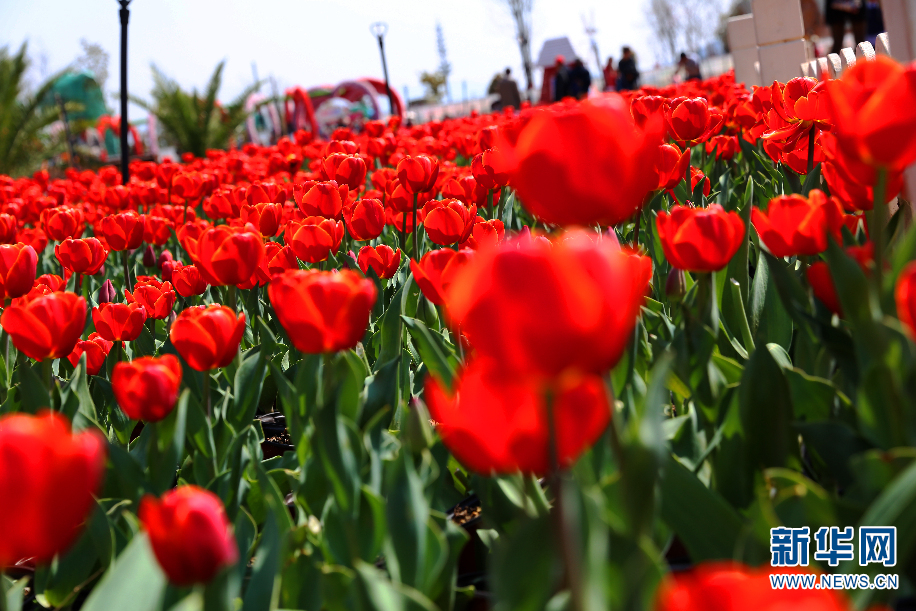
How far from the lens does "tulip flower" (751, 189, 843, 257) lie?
1.22 m

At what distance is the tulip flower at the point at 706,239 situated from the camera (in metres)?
1.20

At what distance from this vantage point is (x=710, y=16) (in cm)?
7144

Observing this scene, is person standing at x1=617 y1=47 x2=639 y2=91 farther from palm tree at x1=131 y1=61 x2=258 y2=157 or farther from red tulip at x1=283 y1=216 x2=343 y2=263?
red tulip at x1=283 y1=216 x2=343 y2=263

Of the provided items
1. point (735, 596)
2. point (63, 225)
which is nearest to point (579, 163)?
point (735, 596)

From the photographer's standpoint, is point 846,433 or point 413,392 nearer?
point 846,433

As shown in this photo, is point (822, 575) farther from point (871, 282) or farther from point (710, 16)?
point (710, 16)

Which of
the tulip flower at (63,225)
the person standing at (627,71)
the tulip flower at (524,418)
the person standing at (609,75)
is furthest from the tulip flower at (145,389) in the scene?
the person standing at (609,75)

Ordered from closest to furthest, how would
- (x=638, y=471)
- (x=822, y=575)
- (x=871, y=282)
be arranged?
(x=638, y=471) → (x=822, y=575) → (x=871, y=282)

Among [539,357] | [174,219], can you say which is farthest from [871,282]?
[174,219]

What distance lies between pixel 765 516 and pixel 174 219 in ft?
12.8

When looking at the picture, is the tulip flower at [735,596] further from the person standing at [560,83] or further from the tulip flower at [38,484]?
the person standing at [560,83]

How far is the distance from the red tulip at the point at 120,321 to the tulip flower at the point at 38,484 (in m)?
1.25

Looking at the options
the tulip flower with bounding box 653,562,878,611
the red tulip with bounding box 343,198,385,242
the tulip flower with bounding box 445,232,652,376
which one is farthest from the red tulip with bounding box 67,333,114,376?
the tulip flower with bounding box 653,562,878,611

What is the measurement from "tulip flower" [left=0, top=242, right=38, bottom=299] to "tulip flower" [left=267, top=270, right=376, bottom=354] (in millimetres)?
1003
